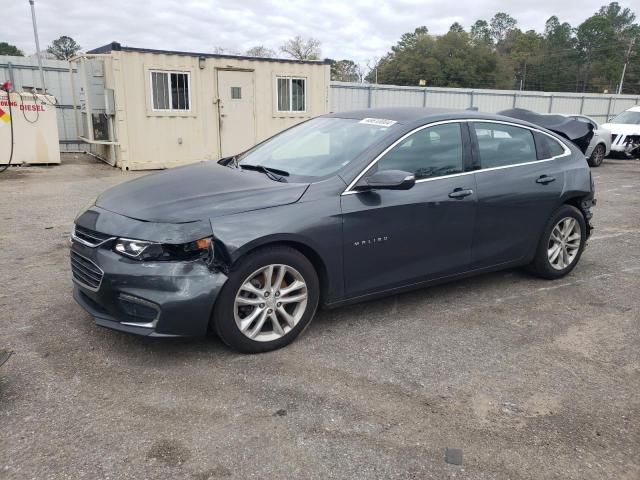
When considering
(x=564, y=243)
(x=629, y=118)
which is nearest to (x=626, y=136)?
(x=629, y=118)

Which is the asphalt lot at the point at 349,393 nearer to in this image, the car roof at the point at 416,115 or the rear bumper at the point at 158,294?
the rear bumper at the point at 158,294

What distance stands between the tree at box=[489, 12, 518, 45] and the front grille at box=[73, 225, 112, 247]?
11519 centimetres

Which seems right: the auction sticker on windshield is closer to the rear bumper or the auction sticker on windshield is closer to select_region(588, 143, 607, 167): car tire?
the rear bumper

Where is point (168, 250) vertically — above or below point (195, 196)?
below

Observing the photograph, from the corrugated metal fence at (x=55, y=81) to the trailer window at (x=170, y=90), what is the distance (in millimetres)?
4232

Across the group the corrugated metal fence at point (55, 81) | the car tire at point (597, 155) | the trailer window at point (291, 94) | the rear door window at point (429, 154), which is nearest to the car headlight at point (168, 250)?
the rear door window at point (429, 154)

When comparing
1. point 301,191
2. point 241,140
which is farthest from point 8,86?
point 301,191

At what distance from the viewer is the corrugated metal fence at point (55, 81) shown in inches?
587

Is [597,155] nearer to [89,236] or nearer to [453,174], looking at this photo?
[453,174]

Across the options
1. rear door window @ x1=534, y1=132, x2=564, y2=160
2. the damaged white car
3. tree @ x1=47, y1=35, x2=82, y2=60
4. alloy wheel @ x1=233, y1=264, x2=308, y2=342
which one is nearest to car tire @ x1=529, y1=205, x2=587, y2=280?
rear door window @ x1=534, y1=132, x2=564, y2=160

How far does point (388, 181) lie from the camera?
12.1 ft

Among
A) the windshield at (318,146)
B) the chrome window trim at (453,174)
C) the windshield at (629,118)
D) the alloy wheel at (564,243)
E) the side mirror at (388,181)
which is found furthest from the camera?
the windshield at (629,118)

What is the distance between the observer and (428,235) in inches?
162

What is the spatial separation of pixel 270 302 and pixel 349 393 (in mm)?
790
